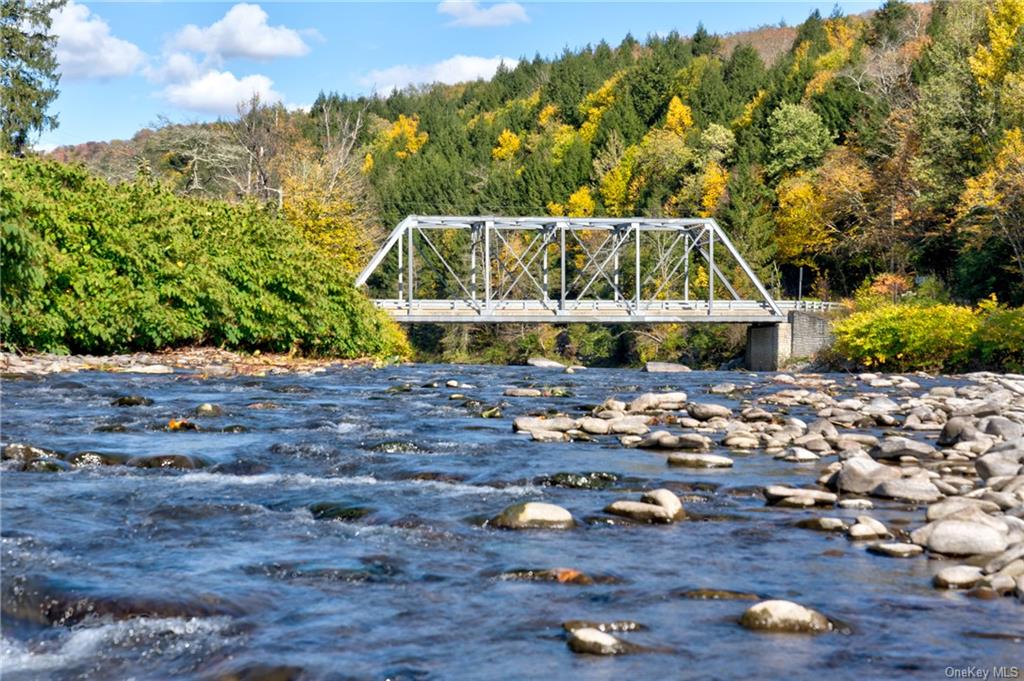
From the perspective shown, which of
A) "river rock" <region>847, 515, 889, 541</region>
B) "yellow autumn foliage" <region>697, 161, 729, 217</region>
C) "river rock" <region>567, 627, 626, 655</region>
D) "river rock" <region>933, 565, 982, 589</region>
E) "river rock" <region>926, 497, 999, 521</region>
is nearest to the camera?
"river rock" <region>567, 627, 626, 655</region>

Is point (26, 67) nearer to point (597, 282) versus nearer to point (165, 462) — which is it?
point (597, 282)

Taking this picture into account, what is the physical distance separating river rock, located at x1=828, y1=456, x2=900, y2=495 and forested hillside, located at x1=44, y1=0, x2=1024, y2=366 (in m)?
33.0

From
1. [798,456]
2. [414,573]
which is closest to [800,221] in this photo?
[798,456]

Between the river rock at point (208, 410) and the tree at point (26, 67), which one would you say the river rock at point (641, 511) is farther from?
the tree at point (26, 67)

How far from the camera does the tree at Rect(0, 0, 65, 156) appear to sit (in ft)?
207

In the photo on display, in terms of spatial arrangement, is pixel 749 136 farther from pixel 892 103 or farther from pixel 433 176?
pixel 433 176

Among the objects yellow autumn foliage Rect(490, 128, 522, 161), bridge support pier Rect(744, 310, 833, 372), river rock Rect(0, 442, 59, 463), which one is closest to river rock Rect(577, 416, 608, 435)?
river rock Rect(0, 442, 59, 463)

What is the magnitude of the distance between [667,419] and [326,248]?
130 ft

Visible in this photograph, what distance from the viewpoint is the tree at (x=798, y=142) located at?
75.4 meters

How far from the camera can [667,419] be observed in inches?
794

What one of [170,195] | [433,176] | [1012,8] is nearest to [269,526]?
[170,195]

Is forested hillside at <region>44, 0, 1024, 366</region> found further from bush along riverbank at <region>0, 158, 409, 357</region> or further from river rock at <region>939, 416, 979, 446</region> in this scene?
river rock at <region>939, 416, 979, 446</region>

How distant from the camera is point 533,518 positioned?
435 inches

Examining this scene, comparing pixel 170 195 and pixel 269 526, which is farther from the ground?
pixel 170 195
